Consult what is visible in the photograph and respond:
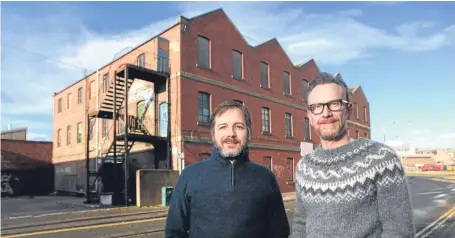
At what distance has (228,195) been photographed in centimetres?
258

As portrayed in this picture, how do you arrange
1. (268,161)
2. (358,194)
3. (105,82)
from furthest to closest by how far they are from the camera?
1. (105,82)
2. (268,161)
3. (358,194)

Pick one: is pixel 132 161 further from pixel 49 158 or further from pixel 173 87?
pixel 49 158

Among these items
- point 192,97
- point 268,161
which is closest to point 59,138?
point 192,97

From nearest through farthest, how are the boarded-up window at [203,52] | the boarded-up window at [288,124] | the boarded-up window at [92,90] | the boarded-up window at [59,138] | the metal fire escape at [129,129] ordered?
1. the metal fire escape at [129,129]
2. the boarded-up window at [203,52]
3. the boarded-up window at [92,90]
4. the boarded-up window at [288,124]
5. the boarded-up window at [59,138]

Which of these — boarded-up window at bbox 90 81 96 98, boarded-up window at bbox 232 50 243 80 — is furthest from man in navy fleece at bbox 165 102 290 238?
boarded-up window at bbox 90 81 96 98

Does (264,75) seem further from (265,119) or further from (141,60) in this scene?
(141,60)

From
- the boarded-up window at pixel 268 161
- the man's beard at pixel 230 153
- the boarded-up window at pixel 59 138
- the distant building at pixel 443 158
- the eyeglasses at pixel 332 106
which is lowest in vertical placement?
the distant building at pixel 443 158

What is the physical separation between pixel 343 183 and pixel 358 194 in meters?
0.10

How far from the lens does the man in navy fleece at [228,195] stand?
8.39 feet

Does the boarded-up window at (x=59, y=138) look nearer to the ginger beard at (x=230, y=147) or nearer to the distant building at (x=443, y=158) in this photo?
the ginger beard at (x=230, y=147)

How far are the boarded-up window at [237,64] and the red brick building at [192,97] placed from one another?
2.7 inches

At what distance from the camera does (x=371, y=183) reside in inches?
81.0

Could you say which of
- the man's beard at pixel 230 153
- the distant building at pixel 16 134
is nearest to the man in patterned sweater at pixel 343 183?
the man's beard at pixel 230 153

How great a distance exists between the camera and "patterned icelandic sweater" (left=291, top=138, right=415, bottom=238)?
6.58 feet
